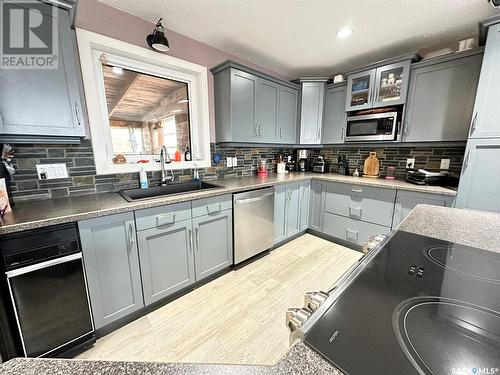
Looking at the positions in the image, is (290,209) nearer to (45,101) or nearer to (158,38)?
(158,38)

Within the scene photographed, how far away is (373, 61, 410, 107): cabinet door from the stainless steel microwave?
0.15m

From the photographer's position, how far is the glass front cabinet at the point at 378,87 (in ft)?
7.56

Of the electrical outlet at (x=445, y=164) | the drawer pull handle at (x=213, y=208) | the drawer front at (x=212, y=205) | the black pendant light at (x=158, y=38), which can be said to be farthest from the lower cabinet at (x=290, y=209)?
the black pendant light at (x=158, y=38)

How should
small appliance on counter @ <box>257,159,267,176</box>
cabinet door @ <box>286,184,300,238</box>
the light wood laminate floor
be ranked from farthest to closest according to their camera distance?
small appliance on counter @ <box>257,159,267,176</box> < cabinet door @ <box>286,184,300,238</box> < the light wood laminate floor

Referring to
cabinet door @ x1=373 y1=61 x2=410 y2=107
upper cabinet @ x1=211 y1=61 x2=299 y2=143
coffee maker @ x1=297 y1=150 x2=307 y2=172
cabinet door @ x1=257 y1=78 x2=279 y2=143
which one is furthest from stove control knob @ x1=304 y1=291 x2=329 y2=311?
coffee maker @ x1=297 y1=150 x2=307 y2=172

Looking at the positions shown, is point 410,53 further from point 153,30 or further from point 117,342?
point 117,342

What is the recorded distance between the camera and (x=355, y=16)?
1788 millimetres

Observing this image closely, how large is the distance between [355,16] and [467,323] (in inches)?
90.4

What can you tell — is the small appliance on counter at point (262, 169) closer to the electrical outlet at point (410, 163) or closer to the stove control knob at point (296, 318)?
the electrical outlet at point (410, 163)

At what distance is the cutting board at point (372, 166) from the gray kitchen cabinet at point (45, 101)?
3239mm

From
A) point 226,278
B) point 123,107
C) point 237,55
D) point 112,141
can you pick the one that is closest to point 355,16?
point 237,55

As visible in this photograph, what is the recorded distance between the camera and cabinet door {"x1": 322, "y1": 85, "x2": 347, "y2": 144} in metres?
2.88

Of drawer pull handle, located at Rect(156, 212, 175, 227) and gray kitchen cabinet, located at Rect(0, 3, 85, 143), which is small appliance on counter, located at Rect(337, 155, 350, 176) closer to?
drawer pull handle, located at Rect(156, 212, 175, 227)

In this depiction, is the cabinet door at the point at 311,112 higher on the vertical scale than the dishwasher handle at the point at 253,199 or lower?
higher
